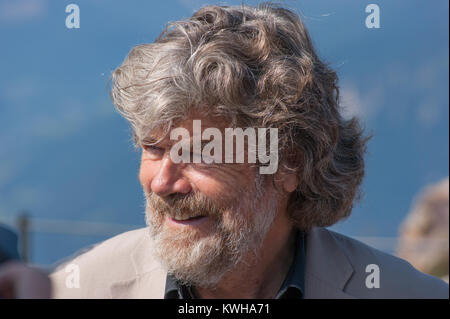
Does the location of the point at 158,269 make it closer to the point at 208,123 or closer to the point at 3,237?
the point at 208,123

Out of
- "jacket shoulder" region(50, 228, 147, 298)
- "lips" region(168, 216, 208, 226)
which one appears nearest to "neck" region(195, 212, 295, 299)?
"lips" region(168, 216, 208, 226)

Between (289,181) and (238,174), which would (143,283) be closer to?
(238,174)

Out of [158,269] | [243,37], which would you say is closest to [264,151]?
[243,37]

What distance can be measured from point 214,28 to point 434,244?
332 centimetres

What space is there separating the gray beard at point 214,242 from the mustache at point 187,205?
0.13 feet

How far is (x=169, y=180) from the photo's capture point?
1765 mm

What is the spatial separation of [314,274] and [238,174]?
49 cm

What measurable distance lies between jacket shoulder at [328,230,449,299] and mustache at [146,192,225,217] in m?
0.61

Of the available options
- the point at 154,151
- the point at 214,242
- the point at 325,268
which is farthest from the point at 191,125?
the point at 325,268

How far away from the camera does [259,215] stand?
6.22ft

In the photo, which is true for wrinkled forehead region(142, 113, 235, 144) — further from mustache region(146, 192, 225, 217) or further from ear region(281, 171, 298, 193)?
ear region(281, 171, 298, 193)

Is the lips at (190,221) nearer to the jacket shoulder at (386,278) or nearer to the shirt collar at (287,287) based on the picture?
the shirt collar at (287,287)

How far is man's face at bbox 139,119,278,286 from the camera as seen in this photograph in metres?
1.77

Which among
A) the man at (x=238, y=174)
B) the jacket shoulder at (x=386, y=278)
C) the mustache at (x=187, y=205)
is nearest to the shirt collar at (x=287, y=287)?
the man at (x=238, y=174)
